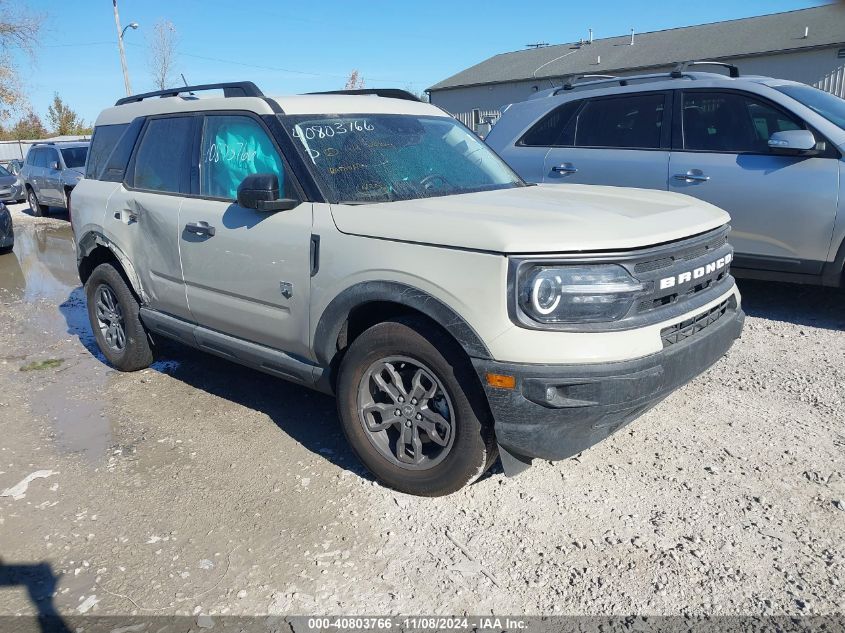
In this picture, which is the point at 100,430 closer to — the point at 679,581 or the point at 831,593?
the point at 679,581

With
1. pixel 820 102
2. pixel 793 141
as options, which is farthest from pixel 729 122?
pixel 820 102

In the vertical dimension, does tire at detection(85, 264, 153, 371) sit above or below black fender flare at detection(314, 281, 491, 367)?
below

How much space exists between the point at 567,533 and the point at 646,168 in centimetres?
405

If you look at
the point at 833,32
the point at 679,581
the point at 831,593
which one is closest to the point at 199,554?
the point at 679,581

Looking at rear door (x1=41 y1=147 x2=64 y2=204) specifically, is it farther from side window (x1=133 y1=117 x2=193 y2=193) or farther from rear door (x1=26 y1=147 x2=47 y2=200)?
side window (x1=133 y1=117 x2=193 y2=193)

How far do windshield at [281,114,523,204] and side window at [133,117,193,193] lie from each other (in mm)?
1048

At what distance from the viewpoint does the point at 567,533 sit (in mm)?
2965

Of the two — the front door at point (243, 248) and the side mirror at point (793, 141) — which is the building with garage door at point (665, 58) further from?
the front door at point (243, 248)

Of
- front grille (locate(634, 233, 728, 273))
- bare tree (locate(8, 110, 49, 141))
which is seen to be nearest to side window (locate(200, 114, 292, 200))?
front grille (locate(634, 233, 728, 273))

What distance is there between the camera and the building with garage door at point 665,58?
24.0 m

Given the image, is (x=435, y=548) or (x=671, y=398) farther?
(x=671, y=398)

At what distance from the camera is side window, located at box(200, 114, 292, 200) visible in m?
3.76

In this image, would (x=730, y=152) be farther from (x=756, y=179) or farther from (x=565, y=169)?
(x=565, y=169)

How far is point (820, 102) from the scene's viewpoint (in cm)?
573
